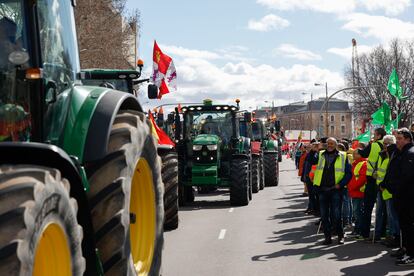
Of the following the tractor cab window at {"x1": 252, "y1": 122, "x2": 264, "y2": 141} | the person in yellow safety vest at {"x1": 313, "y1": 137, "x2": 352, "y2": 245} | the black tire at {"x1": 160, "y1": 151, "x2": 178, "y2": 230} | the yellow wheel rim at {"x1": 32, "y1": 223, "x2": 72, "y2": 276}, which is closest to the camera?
the yellow wheel rim at {"x1": 32, "y1": 223, "x2": 72, "y2": 276}

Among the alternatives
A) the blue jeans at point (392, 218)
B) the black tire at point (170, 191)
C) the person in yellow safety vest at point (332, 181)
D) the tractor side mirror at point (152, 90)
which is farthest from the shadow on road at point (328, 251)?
the tractor side mirror at point (152, 90)

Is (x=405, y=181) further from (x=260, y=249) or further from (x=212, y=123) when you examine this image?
(x=212, y=123)

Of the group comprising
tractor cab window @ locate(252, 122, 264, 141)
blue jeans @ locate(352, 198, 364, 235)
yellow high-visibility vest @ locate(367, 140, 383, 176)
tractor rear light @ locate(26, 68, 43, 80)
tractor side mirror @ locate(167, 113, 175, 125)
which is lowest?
blue jeans @ locate(352, 198, 364, 235)

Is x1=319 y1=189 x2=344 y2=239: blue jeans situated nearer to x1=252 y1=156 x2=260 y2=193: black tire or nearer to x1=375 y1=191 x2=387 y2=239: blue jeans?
x1=375 y1=191 x2=387 y2=239: blue jeans

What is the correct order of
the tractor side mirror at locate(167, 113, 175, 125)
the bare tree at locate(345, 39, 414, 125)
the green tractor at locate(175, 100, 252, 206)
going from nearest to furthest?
the green tractor at locate(175, 100, 252, 206)
the tractor side mirror at locate(167, 113, 175, 125)
the bare tree at locate(345, 39, 414, 125)

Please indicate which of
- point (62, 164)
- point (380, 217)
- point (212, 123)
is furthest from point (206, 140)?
point (62, 164)

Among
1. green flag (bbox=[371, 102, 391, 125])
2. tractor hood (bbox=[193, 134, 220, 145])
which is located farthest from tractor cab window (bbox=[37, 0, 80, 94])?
green flag (bbox=[371, 102, 391, 125])

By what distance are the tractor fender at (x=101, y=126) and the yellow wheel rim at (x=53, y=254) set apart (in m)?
0.85

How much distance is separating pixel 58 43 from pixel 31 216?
1827mm

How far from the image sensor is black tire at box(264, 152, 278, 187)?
88.3 feet

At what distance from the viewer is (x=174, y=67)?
70.3ft

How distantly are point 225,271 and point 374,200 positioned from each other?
4.03 m

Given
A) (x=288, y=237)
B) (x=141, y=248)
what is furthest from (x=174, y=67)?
(x=141, y=248)

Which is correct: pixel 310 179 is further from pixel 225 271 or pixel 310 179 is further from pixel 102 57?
pixel 102 57
